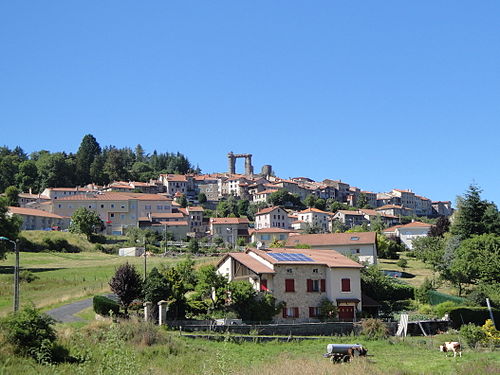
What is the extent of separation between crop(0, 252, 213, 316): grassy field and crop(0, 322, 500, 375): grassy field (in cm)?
868

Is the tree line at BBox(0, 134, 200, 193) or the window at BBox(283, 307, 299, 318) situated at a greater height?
the tree line at BBox(0, 134, 200, 193)

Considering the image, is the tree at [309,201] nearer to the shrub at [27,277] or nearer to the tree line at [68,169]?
the tree line at [68,169]

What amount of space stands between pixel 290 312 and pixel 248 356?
15414mm

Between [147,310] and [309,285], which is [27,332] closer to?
[147,310]

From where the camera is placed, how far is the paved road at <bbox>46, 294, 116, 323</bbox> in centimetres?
3172

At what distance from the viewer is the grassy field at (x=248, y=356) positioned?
19.6m

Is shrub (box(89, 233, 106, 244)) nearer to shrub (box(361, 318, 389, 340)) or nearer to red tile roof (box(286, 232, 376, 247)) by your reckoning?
red tile roof (box(286, 232, 376, 247))

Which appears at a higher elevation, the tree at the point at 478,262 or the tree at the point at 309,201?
the tree at the point at 309,201

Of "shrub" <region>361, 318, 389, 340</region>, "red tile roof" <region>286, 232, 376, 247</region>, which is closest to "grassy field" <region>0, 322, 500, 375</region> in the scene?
"shrub" <region>361, 318, 389, 340</region>

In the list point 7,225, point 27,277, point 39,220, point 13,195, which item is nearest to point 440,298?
point 27,277

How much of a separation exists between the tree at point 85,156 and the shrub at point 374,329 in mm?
128829

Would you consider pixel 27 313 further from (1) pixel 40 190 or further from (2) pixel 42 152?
(2) pixel 42 152

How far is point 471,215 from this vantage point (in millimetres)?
66625

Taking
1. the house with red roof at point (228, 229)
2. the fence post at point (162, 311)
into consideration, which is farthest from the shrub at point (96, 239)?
the fence post at point (162, 311)
